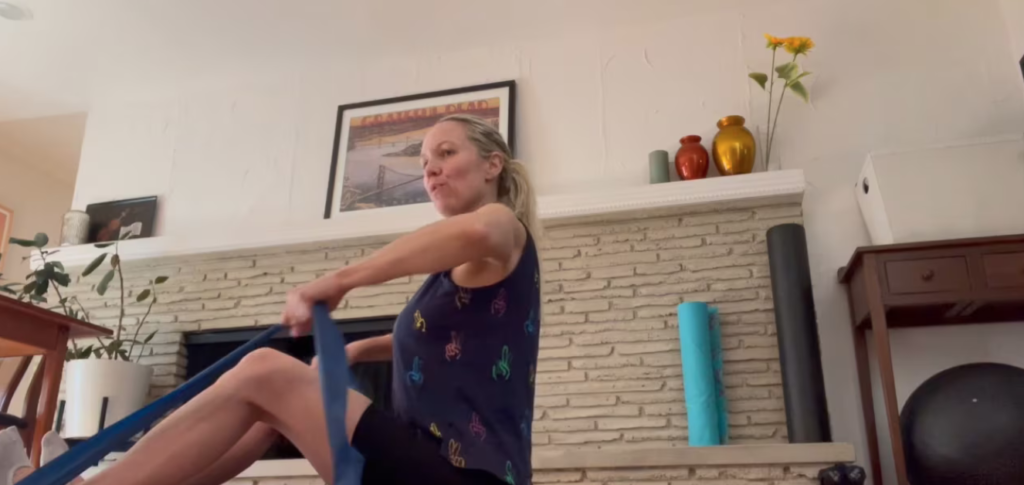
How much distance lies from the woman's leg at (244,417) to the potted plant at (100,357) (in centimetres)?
228

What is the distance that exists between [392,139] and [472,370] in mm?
2481

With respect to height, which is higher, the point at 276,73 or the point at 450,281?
the point at 276,73

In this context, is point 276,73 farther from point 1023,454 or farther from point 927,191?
point 1023,454

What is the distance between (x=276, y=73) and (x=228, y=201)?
27.6 inches

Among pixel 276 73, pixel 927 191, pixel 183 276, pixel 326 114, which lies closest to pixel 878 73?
pixel 927 191

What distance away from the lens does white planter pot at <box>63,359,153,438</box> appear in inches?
119

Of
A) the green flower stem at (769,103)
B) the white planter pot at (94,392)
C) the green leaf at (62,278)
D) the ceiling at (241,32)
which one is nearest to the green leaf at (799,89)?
the green flower stem at (769,103)

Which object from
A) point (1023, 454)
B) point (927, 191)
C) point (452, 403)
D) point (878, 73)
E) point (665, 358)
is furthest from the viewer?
point (878, 73)

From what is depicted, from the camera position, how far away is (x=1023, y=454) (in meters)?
2.04

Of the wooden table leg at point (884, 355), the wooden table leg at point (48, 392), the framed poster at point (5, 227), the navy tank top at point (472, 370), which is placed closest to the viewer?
the navy tank top at point (472, 370)

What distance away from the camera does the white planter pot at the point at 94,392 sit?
A: 3018 millimetres

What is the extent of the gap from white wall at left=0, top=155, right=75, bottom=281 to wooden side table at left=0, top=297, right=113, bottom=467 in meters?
2.54

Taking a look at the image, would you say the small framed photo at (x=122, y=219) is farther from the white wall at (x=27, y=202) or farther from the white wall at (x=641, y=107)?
the white wall at (x=27, y=202)

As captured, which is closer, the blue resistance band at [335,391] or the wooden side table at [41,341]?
the blue resistance band at [335,391]
